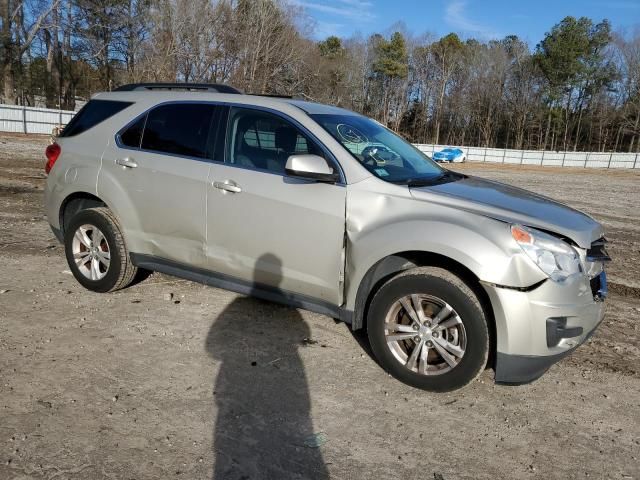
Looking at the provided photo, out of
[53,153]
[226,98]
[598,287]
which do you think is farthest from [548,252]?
[53,153]

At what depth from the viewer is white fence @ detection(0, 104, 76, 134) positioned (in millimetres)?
28484

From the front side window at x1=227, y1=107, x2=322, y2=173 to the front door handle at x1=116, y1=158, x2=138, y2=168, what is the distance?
959 mm

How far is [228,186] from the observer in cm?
394

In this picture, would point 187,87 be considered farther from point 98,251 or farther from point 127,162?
point 98,251

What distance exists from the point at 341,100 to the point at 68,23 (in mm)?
30127

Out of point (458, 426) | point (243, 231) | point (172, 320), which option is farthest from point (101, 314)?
point (458, 426)

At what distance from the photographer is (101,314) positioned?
4.35 m

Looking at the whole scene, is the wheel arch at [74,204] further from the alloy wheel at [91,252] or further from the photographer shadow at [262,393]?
the photographer shadow at [262,393]

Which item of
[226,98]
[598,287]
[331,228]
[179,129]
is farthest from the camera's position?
[179,129]

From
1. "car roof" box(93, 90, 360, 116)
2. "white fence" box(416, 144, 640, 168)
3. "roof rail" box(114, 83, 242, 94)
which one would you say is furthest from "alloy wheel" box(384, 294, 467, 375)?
"white fence" box(416, 144, 640, 168)

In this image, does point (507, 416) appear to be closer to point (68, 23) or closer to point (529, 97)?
point (68, 23)

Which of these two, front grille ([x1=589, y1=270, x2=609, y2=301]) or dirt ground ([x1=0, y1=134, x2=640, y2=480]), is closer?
dirt ground ([x1=0, y1=134, x2=640, y2=480])

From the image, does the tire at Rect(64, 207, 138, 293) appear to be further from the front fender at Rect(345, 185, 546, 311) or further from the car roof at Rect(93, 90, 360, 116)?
the front fender at Rect(345, 185, 546, 311)

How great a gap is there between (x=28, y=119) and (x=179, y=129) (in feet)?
98.5
